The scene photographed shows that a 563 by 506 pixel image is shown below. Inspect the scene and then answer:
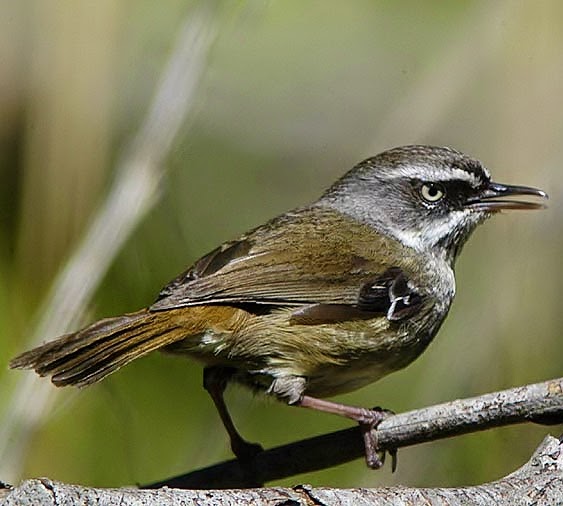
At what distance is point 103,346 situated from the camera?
3.86 m

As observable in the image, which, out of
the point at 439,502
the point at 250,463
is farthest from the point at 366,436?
the point at 439,502

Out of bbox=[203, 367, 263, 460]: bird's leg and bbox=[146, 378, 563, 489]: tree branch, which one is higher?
bbox=[203, 367, 263, 460]: bird's leg

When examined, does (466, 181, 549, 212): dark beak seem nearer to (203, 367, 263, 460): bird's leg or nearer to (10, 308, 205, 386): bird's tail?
(203, 367, 263, 460): bird's leg

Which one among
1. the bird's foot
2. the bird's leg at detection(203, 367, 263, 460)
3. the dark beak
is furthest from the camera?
the dark beak

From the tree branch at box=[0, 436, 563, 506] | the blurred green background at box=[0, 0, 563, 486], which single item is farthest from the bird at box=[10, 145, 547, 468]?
the tree branch at box=[0, 436, 563, 506]

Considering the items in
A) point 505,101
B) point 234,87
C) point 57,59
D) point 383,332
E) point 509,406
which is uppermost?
point 234,87

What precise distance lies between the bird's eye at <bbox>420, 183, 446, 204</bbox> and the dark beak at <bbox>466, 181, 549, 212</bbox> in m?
0.13

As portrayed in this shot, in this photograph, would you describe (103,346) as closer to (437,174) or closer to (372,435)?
(372,435)

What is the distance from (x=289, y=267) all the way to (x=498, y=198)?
0.90 metres

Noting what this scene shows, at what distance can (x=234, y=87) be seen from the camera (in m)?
6.96

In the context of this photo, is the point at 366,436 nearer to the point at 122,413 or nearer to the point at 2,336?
the point at 122,413

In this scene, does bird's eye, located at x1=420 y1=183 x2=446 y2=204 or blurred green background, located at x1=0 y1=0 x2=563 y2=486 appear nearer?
blurred green background, located at x1=0 y1=0 x2=563 y2=486

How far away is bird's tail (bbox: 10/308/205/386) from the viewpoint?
3.70 m

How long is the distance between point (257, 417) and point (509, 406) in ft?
6.85
